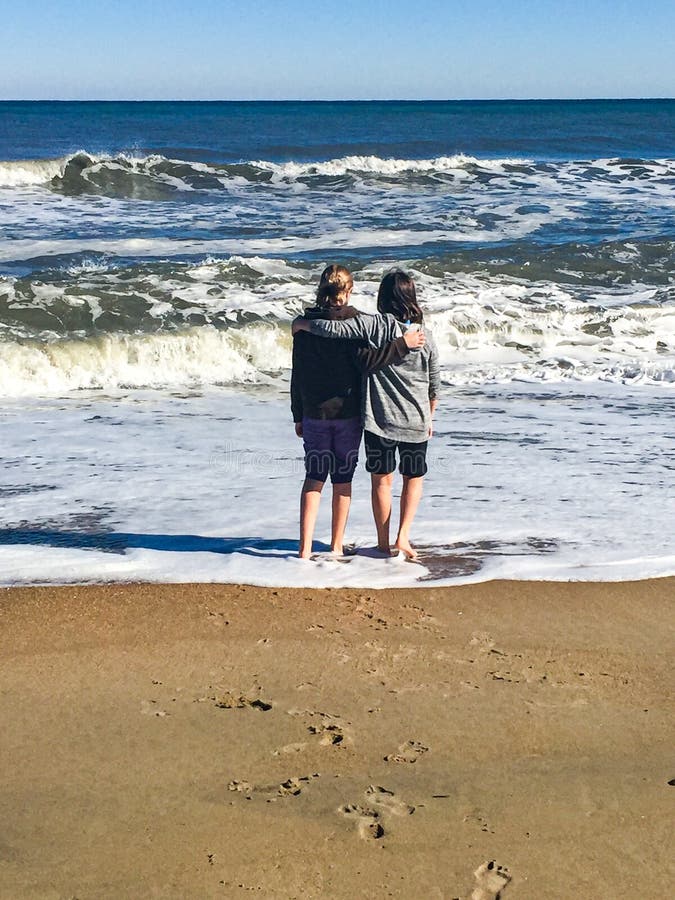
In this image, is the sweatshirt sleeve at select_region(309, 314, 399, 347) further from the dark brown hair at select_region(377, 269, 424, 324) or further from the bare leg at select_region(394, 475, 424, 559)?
the bare leg at select_region(394, 475, 424, 559)

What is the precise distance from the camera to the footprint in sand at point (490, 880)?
8.82 ft

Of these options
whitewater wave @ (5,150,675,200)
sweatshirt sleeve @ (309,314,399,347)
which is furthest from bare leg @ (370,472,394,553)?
whitewater wave @ (5,150,675,200)

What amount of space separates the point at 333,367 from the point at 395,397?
332 millimetres

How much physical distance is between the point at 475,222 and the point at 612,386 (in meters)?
11.6

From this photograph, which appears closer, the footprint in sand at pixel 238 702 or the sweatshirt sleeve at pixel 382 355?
the footprint in sand at pixel 238 702

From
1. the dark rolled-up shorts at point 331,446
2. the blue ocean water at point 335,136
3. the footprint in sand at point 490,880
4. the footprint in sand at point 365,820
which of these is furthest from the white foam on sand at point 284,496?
the blue ocean water at point 335,136

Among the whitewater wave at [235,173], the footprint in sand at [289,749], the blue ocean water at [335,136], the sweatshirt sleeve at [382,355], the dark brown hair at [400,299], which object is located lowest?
the footprint in sand at [289,749]

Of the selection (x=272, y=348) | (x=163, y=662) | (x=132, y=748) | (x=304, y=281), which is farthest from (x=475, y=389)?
(x=132, y=748)

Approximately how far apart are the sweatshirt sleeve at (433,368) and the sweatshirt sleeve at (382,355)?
6.6 inches

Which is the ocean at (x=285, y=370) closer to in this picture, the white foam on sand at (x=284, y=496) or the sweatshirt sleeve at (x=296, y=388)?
the white foam on sand at (x=284, y=496)

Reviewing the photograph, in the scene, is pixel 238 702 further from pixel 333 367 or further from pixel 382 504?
pixel 333 367

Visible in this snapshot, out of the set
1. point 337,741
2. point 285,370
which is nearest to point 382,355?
point 337,741

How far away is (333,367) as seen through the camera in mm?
4879

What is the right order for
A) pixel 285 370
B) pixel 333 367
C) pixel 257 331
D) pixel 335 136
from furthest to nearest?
pixel 335 136 < pixel 257 331 < pixel 285 370 < pixel 333 367
